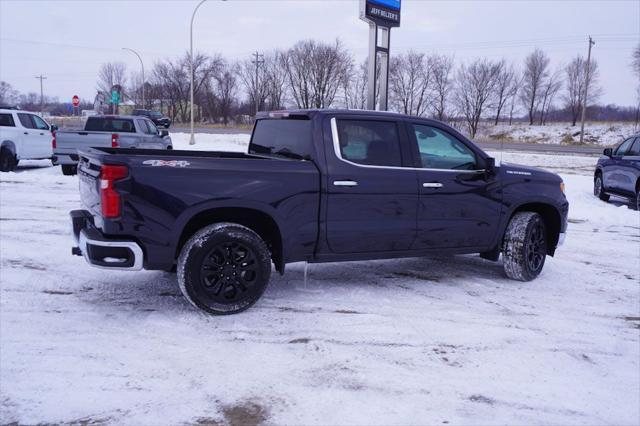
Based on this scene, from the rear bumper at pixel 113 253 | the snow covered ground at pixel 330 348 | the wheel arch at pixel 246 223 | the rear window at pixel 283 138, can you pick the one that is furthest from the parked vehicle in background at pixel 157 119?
the rear bumper at pixel 113 253

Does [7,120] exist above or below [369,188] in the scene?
above

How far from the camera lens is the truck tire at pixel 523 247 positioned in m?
6.14

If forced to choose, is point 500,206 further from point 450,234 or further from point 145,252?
point 145,252

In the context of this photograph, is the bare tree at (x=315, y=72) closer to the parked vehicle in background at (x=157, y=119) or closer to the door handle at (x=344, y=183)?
the parked vehicle in background at (x=157, y=119)

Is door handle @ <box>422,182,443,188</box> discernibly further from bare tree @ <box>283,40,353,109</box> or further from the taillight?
bare tree @ <box>283,40,353,109</box>

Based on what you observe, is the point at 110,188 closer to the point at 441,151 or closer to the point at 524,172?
the point at 441,151

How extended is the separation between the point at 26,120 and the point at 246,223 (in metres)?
14.2

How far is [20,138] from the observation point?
15.8 meters

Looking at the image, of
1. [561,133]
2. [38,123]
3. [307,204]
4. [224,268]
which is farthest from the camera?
[561,133]

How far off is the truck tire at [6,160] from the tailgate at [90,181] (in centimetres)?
1229

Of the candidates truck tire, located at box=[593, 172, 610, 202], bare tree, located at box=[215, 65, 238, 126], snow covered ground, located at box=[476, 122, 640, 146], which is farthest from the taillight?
bare tree, located at box=[215, 65, 238, 126]

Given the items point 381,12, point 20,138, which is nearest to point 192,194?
point 381,12

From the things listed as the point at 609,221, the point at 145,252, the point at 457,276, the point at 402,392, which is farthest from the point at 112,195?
the point at 609,221

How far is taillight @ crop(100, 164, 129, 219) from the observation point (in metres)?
4.32
